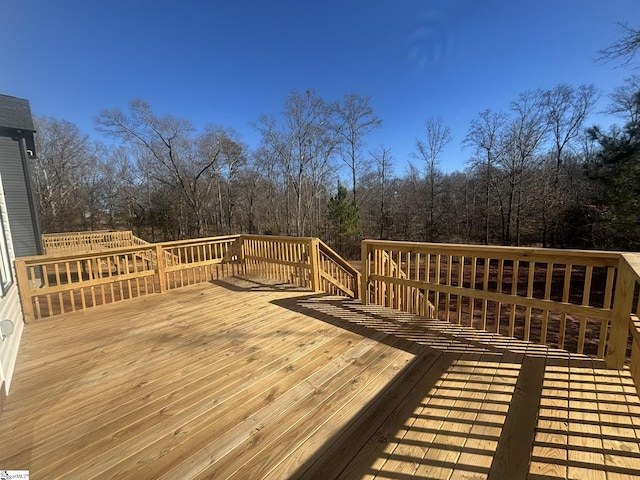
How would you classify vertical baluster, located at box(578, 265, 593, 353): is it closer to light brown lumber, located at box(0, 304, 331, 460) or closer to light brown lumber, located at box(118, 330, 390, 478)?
light brown lumber, located at box(118, 330, 390, 478)

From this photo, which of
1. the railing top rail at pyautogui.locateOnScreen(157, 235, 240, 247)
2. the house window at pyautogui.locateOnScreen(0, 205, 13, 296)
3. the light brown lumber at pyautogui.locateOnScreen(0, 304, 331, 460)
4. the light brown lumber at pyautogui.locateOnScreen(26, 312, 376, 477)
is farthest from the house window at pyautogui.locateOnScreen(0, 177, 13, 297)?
the light brown lumber at pyautogui.locateOnScreen(26, 312, 376, 477)

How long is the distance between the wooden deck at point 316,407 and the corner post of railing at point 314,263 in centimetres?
149

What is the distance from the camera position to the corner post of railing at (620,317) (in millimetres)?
1966

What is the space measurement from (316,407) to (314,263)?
9.41 ft

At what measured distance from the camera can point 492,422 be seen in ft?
5.23

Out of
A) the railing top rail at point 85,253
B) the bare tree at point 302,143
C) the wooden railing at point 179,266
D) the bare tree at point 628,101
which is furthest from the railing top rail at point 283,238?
the bare tree at point 302,143

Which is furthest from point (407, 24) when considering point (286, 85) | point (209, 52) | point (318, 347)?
point (318, 347)

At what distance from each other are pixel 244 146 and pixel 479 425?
2018cm

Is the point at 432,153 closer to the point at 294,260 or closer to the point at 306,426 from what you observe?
the point at 294,260

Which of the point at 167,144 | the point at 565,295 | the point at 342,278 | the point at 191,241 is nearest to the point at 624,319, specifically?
the point at 565,295

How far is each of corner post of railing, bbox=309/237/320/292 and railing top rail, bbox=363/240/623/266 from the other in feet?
4.47

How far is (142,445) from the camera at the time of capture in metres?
1.52

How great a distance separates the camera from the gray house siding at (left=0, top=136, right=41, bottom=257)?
7352mm

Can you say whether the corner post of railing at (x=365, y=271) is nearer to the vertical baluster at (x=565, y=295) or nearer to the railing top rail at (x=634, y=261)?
the vertical baluster at (x=565, y=295)
